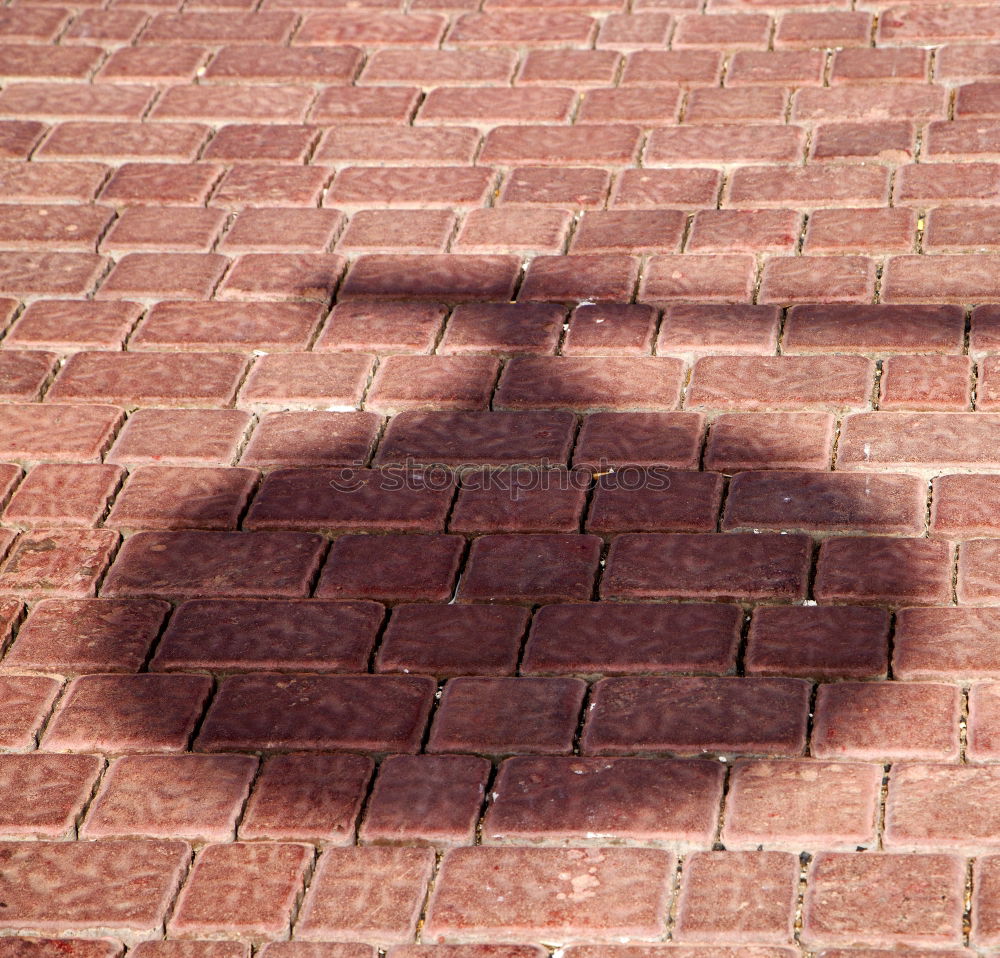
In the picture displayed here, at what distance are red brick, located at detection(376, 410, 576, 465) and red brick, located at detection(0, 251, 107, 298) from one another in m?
1.01

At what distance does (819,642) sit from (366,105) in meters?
2.32

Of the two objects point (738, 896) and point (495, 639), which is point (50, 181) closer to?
point (495, 639)

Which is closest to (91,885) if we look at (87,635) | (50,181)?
(87,635)

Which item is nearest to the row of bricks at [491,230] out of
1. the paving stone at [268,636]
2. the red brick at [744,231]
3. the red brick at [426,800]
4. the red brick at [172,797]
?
the red brick at [744,231]

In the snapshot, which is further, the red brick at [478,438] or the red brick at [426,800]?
the red brick at [478,438]

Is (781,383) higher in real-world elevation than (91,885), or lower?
lower

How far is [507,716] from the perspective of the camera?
256cm

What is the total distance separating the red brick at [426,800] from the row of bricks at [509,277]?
137 cm

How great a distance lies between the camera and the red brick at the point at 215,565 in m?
2.87

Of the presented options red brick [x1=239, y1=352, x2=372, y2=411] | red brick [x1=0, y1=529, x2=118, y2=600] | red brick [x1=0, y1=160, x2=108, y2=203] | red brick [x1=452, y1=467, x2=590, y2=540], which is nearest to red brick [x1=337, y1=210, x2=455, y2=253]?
red brick [x1=239, y1=352, x2=372, y2=411]

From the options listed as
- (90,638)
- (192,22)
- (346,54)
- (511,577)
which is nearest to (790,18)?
(346,54)

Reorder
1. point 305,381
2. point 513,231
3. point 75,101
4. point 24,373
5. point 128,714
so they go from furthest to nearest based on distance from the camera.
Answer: point 75,101, point 513,231, point 24,373, point 305,381, point 128,714

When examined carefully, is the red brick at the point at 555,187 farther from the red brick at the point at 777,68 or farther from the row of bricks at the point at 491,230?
the red brick at the point at 777,68

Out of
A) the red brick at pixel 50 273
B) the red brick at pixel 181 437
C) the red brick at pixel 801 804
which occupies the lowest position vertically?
the red brick at pixel 801 804
